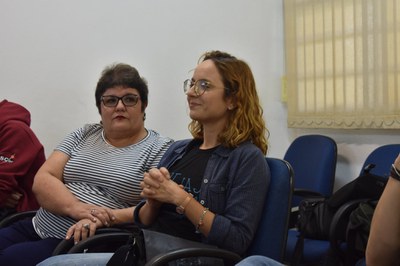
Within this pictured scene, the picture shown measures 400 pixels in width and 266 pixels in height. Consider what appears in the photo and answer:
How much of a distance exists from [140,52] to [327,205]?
169 cm

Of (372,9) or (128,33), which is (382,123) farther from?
(128,33)

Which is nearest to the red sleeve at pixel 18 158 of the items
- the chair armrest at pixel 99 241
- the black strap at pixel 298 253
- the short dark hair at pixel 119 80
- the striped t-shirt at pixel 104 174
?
the striped t-shirt at pixel 104 174

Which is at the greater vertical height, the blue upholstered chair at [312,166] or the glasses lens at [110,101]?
the glasses lens at [110,101]

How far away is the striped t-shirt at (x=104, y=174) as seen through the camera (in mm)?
2012

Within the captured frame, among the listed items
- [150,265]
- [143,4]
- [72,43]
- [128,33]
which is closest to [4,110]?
[72,43]

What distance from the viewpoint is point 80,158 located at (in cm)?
212

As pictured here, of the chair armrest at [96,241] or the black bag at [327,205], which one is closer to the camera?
the chair armrest at [96,241]

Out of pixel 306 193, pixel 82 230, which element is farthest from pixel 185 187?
pixel 306 193

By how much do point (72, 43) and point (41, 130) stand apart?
0.59 meters

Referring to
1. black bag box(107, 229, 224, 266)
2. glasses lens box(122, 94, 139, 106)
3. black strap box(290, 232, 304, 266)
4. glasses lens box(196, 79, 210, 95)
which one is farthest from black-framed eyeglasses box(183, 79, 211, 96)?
black strap box(290, 232, 304, 266)

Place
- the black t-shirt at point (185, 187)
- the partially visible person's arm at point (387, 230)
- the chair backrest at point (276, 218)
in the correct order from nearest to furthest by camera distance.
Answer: the partially visible person's arm at point (387, 230) → the chair backrest at point (276, 218) → the black t-shirt at point (185, 187)

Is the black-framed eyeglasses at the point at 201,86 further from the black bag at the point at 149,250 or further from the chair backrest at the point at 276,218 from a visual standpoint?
the black bag at the point at 149,250

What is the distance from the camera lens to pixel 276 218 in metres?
1.54

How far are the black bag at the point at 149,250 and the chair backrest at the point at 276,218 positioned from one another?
17 cm
